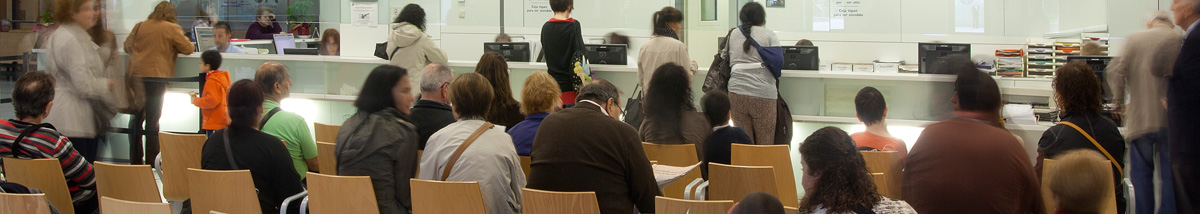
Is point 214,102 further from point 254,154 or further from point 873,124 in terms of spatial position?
point 873,124

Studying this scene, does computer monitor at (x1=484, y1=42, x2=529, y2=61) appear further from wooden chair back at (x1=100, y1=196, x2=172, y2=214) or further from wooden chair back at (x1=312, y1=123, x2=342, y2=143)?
wooden chair back at (x1=100, y1=196, x2=172, y2=214)

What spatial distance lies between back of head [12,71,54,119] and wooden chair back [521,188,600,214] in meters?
2.78

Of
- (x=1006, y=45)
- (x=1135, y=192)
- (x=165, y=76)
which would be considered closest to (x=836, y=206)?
(x=1135, y=192)

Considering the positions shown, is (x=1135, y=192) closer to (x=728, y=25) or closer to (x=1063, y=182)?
(x=1063, y=182)

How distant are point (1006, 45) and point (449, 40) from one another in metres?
5.35

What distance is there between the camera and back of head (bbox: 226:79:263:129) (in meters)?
4.20

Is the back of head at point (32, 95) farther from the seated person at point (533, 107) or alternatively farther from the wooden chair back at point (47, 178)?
the seated person at point (533, 107)

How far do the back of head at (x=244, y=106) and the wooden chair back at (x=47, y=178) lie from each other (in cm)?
79

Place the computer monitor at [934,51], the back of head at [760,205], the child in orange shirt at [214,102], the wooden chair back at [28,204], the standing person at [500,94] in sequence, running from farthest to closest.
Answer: the computer monitor at [934,51] < the child in orange shirt at [214,102] < the standing person at [500,94] < the wooden chair back at [28,204] < the back of head at [760,205]

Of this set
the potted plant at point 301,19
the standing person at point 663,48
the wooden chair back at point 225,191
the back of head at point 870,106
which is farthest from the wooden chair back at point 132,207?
the potted plant at point 301,19

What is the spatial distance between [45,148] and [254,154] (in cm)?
117

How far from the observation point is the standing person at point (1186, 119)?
9.48ft

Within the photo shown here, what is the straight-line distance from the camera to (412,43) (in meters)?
7.04

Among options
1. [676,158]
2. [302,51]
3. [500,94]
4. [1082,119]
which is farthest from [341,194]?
[302,51]
